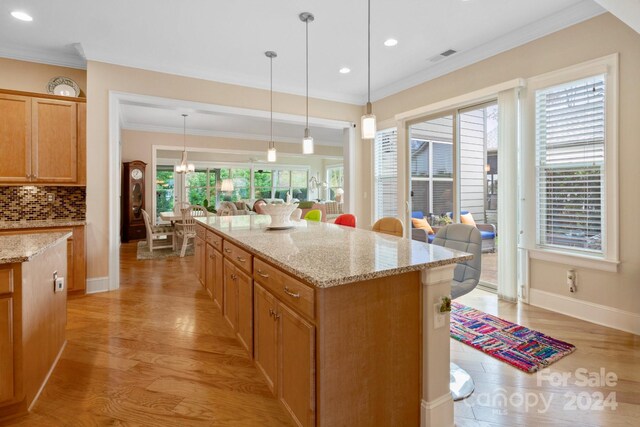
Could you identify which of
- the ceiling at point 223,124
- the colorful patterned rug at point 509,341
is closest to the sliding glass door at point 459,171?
the colorful patterned rug at point 509,341

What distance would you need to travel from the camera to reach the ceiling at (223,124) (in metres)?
5.37

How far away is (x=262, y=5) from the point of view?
308 centimetres

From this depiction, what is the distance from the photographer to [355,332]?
4.63 feet

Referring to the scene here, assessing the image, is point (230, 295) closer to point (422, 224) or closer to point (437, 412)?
point (437, 412)

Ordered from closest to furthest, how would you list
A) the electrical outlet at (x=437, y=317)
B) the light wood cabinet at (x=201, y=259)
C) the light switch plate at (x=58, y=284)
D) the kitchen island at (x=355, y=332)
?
the kitchen island at (x=355, y=332) → the electrical outlet at (x=437, y=317) → the light switch plate at (x=58, y=284) → the light wood cabinet at (x=201, y=259)

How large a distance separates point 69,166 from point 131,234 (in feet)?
14.2

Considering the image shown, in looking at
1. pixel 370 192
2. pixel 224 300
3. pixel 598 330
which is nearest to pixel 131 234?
pixel 370 192

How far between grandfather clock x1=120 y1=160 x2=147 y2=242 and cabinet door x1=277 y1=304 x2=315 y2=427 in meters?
7.47

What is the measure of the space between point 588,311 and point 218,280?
3.37m

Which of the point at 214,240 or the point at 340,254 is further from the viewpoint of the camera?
the point at 214,240

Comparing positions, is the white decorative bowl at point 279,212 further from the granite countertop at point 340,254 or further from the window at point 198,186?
the window at point 198,186

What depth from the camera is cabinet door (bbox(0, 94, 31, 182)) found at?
3.68 metres

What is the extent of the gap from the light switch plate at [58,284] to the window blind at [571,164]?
4253 mm

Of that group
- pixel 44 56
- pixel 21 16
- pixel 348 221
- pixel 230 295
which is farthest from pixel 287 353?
pixel 44 56
